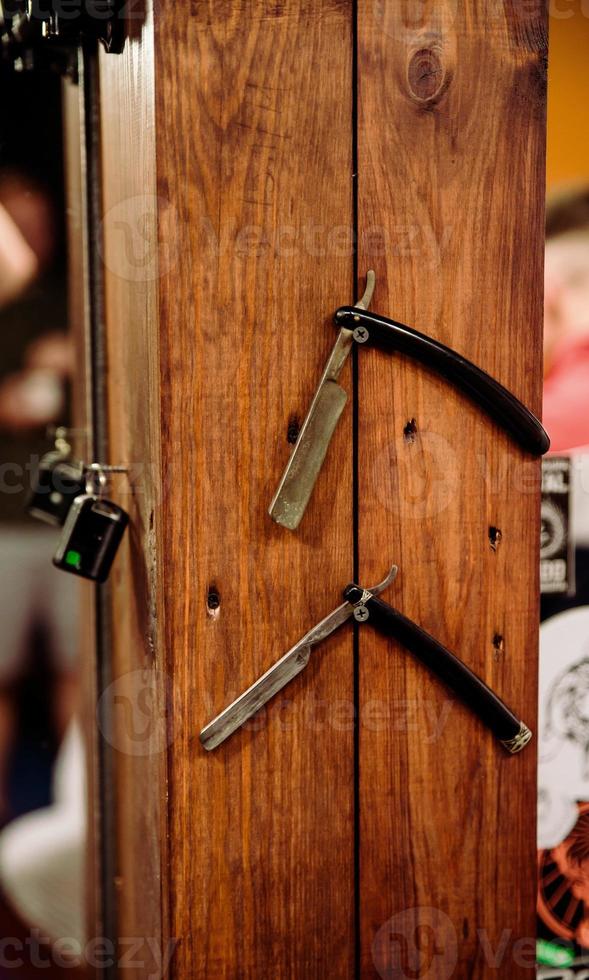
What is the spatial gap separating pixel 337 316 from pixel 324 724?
57 cm

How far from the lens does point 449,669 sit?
113 centimetres

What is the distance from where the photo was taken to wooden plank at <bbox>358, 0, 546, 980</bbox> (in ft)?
3.63

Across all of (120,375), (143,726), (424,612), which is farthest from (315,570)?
(120,375)

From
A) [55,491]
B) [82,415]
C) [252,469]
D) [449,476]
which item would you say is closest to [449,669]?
[449,476]

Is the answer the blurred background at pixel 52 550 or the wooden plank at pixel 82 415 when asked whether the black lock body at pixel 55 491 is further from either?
the blurred background at pixel 52 550

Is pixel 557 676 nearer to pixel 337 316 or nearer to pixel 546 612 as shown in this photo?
pixel 546 612

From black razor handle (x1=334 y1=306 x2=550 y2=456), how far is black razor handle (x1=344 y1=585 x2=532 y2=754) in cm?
32

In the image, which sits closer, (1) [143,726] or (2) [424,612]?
(2) [424,612]

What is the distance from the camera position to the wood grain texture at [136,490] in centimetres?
109

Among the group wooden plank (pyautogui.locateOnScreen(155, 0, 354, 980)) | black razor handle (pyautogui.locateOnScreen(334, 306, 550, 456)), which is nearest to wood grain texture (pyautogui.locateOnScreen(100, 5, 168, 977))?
wooden plank (pyautogui.locateOnScreen(155, 0, 354, 980))

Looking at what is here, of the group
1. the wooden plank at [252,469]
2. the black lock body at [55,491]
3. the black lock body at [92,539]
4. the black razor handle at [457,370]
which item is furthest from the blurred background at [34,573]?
the black razor handle at [457,370]

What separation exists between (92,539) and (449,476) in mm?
598

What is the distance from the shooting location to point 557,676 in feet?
5.40

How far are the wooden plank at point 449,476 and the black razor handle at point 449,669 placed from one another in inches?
0.9
